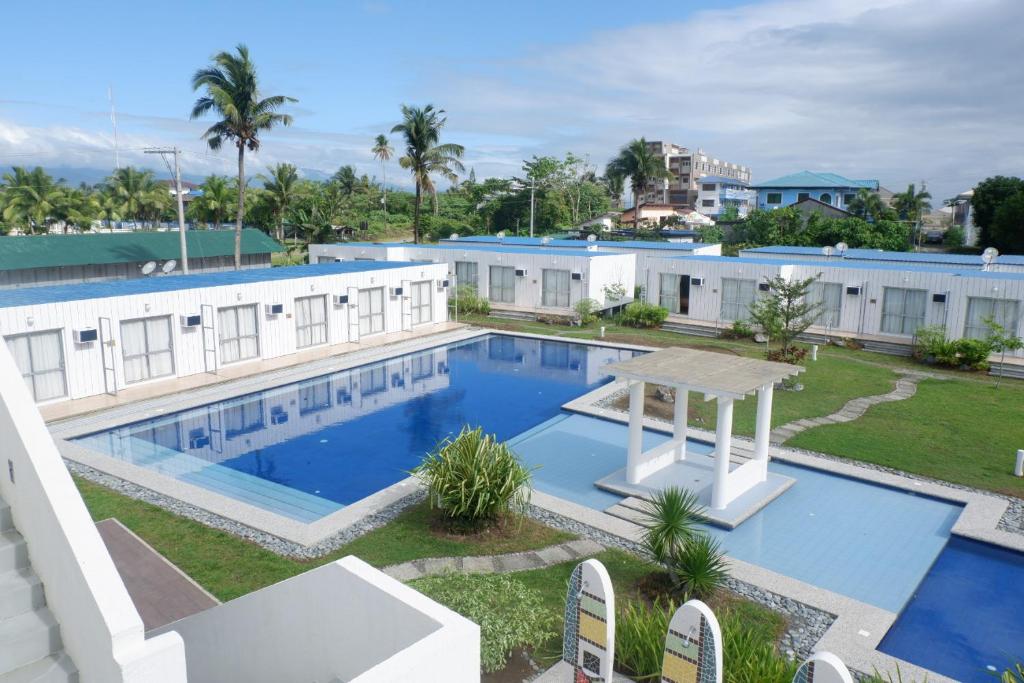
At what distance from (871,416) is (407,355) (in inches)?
568

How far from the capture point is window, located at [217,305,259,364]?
2152cm

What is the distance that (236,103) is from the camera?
3303 centimetres

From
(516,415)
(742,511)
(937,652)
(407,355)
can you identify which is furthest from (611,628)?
(407,355)

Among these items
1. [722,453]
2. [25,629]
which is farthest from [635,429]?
[25,629]

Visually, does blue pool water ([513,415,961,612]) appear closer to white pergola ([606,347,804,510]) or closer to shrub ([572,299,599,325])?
white pergola ([606,347,804,510])

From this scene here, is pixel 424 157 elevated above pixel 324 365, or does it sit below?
above

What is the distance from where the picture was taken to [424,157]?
42938mm

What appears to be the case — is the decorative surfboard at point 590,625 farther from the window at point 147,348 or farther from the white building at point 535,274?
the white building at point 535,274

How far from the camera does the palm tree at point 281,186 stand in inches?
1929

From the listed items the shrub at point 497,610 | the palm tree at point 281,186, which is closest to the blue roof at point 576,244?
the palm tree at point 281,186

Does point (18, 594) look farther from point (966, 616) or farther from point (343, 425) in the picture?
point (343, 425)

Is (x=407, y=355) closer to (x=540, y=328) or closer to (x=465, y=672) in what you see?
(x=540, y=328)

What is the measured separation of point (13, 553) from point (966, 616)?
10.8 m

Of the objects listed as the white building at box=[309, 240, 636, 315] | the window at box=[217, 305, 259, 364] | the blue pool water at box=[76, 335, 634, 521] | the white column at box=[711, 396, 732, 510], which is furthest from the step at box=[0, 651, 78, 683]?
the white building at box=[309, 240, 636, 315]
